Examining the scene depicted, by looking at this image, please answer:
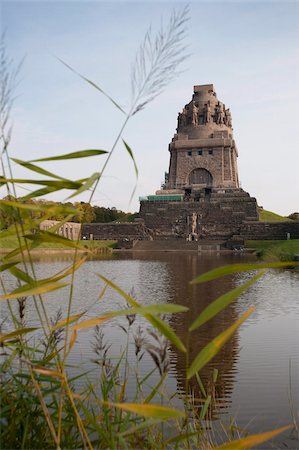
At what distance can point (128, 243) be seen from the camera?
44625 mm

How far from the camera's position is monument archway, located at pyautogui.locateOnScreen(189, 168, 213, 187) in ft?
192

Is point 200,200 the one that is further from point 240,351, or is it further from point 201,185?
point 240,351

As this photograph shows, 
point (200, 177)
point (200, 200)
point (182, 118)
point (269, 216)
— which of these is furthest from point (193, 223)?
point (182, 118)

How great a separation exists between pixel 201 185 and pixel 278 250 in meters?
29.8

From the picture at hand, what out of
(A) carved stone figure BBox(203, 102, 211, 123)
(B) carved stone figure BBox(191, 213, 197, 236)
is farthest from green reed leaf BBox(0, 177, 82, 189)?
(A) carved stone figure BBox(203, 102, 211, 123)

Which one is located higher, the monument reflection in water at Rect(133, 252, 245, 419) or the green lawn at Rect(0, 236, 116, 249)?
the green lawn at Rect(0, 236, 116, 249)

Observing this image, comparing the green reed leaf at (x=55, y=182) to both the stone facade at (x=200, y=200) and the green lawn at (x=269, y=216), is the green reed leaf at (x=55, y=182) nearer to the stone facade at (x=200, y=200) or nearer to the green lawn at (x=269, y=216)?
the stone facade at (x=200, y=200)

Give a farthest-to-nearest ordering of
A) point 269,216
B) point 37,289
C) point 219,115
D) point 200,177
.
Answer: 1. point 219,115
2. point 200,177
3. point 269,216
4. point 37,289

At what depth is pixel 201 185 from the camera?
57469 millimetres

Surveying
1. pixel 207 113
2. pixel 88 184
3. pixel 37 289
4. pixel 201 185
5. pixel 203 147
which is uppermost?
pixel 207 113

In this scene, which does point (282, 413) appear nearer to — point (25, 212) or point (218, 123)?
point (25, 212)

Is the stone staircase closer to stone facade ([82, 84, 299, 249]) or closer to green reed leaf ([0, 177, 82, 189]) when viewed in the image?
stone facade ([82, 84, 299, 249])

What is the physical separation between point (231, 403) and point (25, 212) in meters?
3.08

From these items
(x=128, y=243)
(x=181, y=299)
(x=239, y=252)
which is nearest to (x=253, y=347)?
(x=181, y=299)
